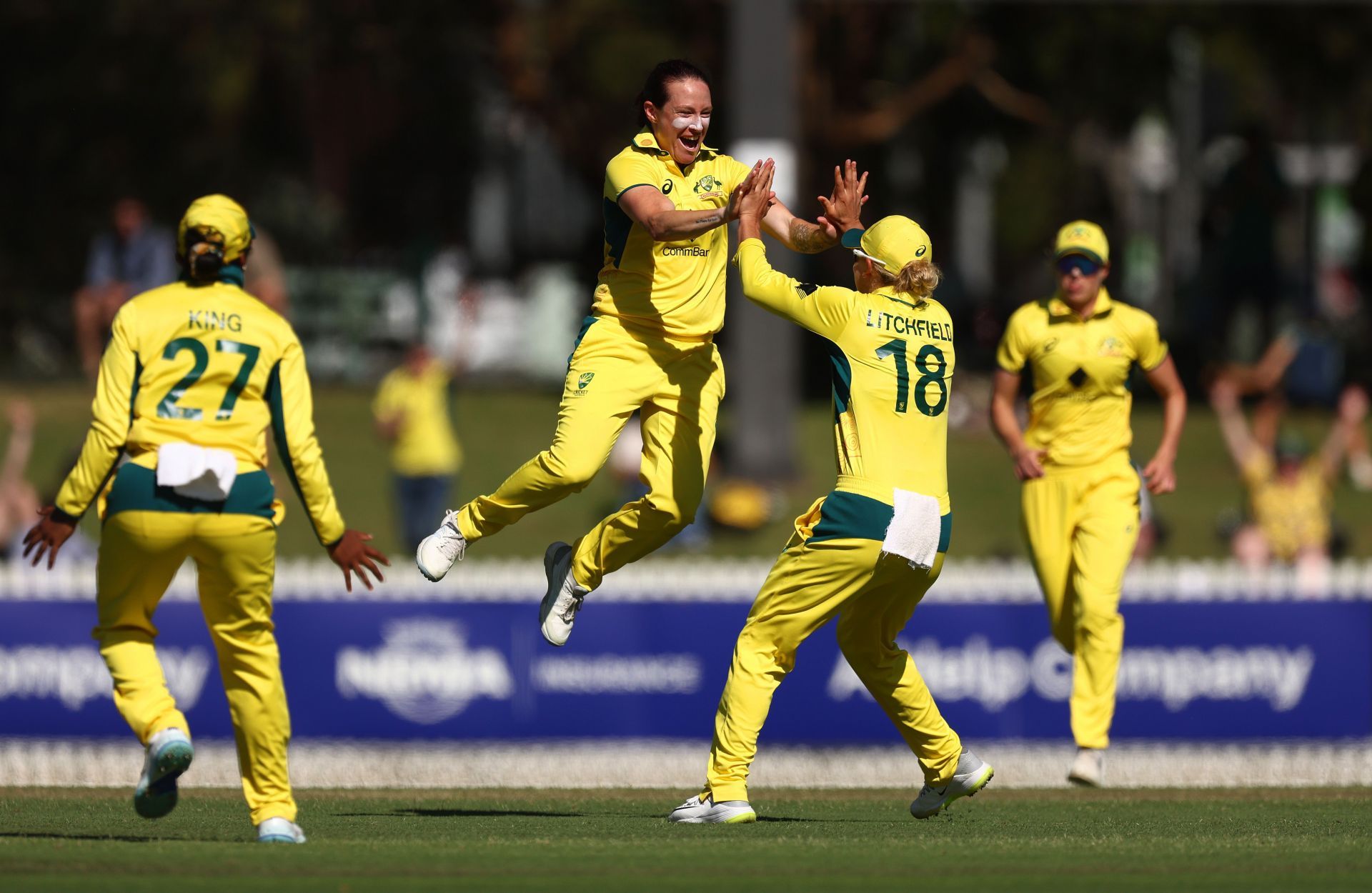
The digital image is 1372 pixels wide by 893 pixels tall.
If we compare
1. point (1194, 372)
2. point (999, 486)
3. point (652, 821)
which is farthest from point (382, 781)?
point (1194, 372)

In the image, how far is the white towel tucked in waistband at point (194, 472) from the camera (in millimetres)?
7395

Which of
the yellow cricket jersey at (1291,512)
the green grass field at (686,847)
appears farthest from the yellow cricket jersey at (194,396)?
the yellow cricket jersey at (1291,512)

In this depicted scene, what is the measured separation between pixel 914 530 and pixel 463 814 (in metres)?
2.36

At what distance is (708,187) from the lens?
8.84 meters

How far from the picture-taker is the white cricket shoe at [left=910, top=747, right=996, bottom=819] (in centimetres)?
888

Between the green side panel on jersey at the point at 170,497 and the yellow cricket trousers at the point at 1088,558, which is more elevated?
the green side panel on jersey at the point at 170,497

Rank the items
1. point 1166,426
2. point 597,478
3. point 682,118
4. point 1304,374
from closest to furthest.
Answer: point 682,118 → point 1166,426 → point 597,478 → point 1304,374

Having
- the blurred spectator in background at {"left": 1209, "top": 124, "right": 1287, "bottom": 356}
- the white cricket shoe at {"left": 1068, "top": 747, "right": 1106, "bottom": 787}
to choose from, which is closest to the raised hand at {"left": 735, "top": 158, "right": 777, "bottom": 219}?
the white cricket shoe at {"left": 1068, "top": 747, "right": 1106, "bottom": 787}

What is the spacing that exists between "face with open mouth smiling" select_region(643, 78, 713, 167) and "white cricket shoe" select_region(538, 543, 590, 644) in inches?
65.4

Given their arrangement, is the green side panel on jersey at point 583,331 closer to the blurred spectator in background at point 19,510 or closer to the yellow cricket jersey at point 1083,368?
the yellow cricket jersey at point 1083,368

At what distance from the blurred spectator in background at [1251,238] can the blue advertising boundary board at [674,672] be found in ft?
33.2

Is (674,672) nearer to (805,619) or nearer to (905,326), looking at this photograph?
(805,619)

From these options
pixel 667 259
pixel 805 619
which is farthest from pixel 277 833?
pixel 667 259

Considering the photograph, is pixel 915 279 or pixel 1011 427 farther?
pixel 1011 427
